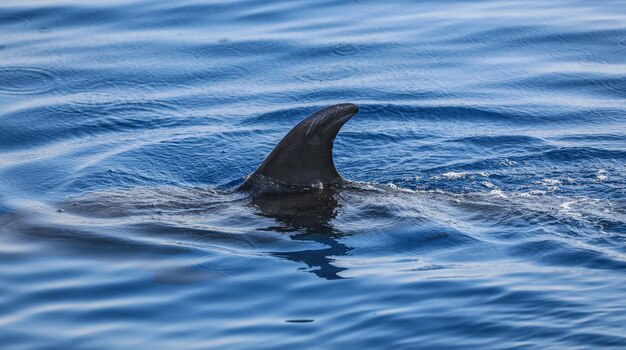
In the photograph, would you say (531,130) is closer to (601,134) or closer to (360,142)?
(601,134)

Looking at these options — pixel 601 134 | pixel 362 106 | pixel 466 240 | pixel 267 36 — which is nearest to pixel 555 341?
pixel 466 240

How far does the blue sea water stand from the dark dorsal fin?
0.91 ft

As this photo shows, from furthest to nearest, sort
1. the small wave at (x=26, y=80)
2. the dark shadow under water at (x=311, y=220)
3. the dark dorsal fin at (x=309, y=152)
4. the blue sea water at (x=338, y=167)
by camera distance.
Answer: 1. the small wave at (x=26, y=80)
2. the dark dorsal fin at (x=309, y=152)
3. the dark shadow under water at (x=311, y=220)
4. the blue sea water at (x=338, y=167)

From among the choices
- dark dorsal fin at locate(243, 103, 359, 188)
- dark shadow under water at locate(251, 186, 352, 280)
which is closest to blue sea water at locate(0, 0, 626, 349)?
dark shadow under water at locate(251, 186, 352, 280)

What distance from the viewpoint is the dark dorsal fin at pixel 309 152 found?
8.73 metres

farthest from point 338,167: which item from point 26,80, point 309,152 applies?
point 26,80

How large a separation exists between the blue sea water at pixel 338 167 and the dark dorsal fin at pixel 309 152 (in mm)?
276

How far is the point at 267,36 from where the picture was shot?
619 inches

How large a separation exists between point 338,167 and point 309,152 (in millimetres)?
2187

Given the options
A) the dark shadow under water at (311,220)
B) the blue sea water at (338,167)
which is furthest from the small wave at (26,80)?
the dark shadow under water at (311,220)

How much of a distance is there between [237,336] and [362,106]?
635 cm

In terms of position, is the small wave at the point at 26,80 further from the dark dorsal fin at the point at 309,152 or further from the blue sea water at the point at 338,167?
the dark dorsal fin at the point at 309,152

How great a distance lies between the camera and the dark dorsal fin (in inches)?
344

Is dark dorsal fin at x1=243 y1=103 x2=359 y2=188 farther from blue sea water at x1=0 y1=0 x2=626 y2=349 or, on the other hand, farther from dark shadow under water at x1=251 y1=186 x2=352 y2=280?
blue sea water at x1=0 y1=0 x2=626 y2=349
